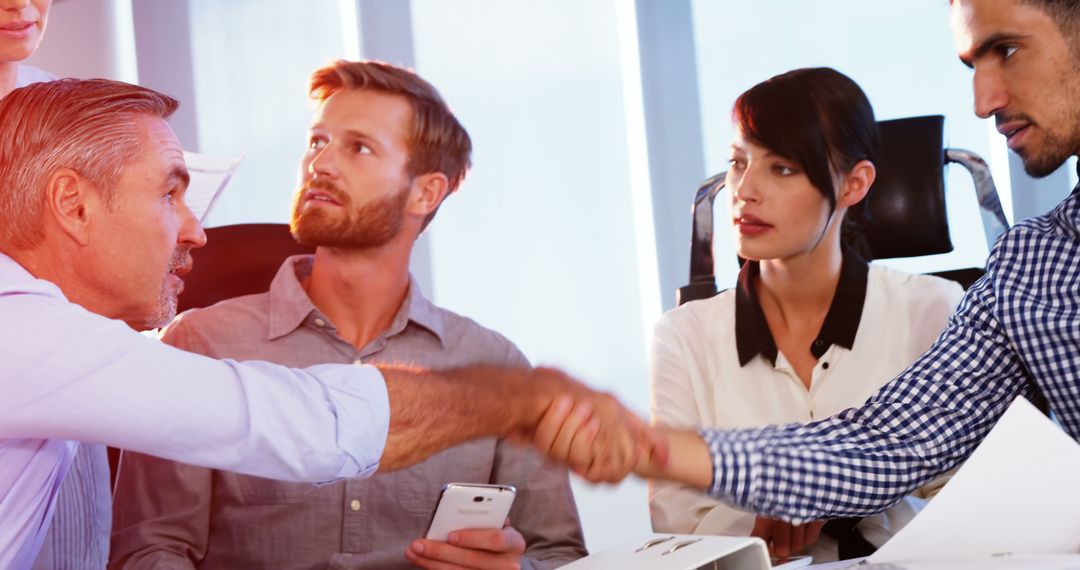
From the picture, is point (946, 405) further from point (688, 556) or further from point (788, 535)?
point (688, 556)

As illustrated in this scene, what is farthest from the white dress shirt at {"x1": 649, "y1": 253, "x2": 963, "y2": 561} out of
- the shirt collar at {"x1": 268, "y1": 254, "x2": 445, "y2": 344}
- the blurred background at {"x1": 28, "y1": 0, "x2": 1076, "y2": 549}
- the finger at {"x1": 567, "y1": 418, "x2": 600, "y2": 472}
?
the blurred background at {"x1": 28, "y1": 0, "x2": 1076, "y2": 549}

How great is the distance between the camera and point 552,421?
129cm

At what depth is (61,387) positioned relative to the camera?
1.08 m

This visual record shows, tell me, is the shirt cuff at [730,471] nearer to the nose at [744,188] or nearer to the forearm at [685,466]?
the forearm at [685,466]

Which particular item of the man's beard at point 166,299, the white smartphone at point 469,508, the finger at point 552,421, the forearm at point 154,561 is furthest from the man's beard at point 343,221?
the finger at point 552,421

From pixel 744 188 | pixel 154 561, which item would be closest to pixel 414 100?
pixel 744 188

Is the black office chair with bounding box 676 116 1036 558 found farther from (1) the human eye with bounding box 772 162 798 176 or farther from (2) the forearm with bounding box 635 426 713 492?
(2) the forearm with bounding box 635 426 713 492

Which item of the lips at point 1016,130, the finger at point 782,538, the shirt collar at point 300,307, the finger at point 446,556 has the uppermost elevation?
the lips at point 1016,130

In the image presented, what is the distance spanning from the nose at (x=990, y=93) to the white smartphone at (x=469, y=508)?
2.61 feet

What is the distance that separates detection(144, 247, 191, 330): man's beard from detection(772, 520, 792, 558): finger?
954mm

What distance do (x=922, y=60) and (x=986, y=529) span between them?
7.91ft

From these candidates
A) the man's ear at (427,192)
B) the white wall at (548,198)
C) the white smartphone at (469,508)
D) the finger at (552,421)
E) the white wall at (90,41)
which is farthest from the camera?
the white wall at (90,41)

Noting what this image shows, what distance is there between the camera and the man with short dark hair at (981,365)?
1.33 meters

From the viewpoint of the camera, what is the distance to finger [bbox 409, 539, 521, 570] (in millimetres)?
1452
